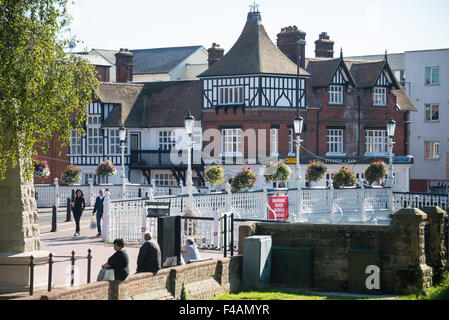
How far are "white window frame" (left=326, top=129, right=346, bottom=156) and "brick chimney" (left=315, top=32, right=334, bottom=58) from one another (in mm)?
8305

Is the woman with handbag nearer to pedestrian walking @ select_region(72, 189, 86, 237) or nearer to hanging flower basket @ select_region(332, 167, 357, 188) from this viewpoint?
pedestrian walking @ select_region(72, 189, 86, 237)

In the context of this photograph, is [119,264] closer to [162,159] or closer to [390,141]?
[390,141]

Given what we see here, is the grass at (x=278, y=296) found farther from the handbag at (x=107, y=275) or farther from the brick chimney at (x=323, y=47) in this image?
the brick chimney at (x=323, y=47)

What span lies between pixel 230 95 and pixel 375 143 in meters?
11.0

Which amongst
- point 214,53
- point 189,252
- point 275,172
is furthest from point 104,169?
point 189,252

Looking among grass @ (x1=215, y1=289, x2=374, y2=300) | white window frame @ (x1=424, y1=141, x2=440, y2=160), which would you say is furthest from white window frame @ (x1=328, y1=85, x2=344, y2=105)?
grass @ (x1=215, y1=289, x2=374, y2=300)

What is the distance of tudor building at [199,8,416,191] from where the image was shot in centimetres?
4959

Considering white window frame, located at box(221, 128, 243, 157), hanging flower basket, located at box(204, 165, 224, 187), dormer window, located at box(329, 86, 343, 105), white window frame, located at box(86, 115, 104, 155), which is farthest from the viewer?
dormer window, located at box(329, 86, 343, 105)

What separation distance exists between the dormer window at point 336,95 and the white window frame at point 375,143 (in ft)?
9.49

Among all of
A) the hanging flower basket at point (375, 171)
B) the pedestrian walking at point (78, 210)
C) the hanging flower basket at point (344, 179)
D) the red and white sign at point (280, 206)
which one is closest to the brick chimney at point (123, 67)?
the hanging flower basket at point (375, 171)

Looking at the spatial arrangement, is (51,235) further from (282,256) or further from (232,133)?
(232,133)

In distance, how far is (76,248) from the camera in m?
25.0

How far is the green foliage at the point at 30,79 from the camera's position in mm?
16562

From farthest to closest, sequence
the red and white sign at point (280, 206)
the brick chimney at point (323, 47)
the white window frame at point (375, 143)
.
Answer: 1. the brick chimney at point (323, 47)
2. the white window frame at point (375, 143)
3. the red and white sign at point (280, 206)
